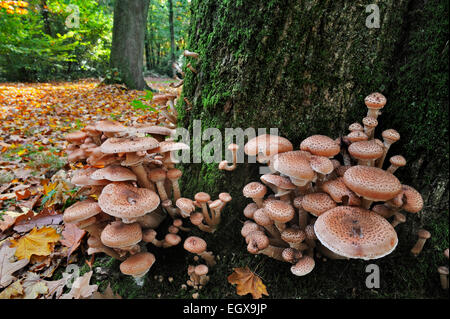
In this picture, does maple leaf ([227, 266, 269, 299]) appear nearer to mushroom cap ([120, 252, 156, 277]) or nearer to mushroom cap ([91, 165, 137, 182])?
mushroom cap ([120, 252, 156, 277])

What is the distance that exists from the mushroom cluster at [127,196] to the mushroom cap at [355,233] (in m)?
0.95

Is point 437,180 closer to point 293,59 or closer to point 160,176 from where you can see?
point 293,59

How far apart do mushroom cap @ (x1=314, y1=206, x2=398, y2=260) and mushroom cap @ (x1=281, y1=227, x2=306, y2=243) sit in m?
0.27

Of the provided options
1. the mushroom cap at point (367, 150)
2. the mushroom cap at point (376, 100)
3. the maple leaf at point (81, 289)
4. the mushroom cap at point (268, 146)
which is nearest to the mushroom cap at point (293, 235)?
the mushroom cap at point (268, 146)

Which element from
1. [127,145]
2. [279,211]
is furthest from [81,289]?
[279,211]

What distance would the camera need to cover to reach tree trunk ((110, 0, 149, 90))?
11.7m

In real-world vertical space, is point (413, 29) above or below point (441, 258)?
above

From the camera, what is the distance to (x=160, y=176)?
2.42 m

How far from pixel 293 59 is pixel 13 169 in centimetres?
554

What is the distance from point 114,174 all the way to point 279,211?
149 cm

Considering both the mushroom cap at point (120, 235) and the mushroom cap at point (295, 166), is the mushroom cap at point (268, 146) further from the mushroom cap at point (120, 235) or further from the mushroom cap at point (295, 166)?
the mushroom cap at point (120, 235)

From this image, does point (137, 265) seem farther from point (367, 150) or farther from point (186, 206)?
point (367, 150)

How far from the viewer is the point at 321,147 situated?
6.48 feet
